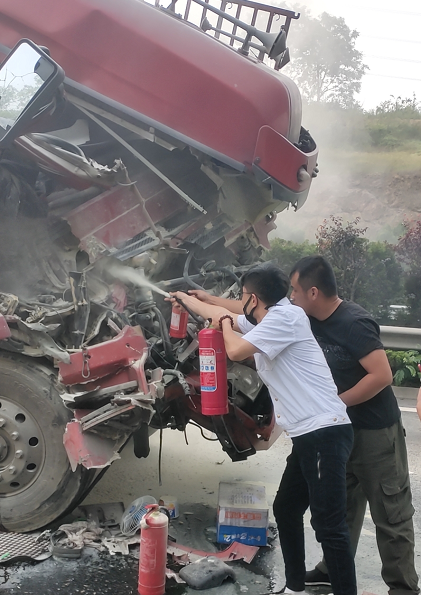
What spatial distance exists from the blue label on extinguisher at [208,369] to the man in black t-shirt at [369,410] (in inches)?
19.5

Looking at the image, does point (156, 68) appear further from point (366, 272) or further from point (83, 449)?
point (366, 272)

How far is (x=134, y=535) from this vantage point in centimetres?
317

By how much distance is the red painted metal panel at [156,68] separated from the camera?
371cm

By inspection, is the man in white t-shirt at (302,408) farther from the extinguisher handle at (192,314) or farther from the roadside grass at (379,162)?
the roadside grass at (379,162)

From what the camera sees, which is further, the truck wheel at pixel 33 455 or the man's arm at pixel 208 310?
the truck wheel at pixel 33 455

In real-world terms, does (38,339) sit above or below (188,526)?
above

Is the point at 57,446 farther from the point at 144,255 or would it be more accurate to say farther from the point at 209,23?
the point at 209,23

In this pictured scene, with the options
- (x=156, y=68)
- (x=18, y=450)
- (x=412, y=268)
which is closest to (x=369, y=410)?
(x=18, y=450)

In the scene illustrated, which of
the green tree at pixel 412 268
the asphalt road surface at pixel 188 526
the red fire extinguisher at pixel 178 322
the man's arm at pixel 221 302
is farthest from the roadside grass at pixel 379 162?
the red fire extinguisher at pixel 178 322

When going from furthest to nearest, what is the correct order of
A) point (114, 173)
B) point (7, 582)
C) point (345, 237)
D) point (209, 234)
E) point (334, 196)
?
point (334, 196) < point (345, 237) < point (209, 234) < point (114, 173) < point (7, 582)

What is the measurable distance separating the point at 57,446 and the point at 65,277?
1028mm

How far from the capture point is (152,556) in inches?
103

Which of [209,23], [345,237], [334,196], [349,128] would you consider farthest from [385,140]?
[209,23]

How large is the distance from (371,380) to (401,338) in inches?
202
